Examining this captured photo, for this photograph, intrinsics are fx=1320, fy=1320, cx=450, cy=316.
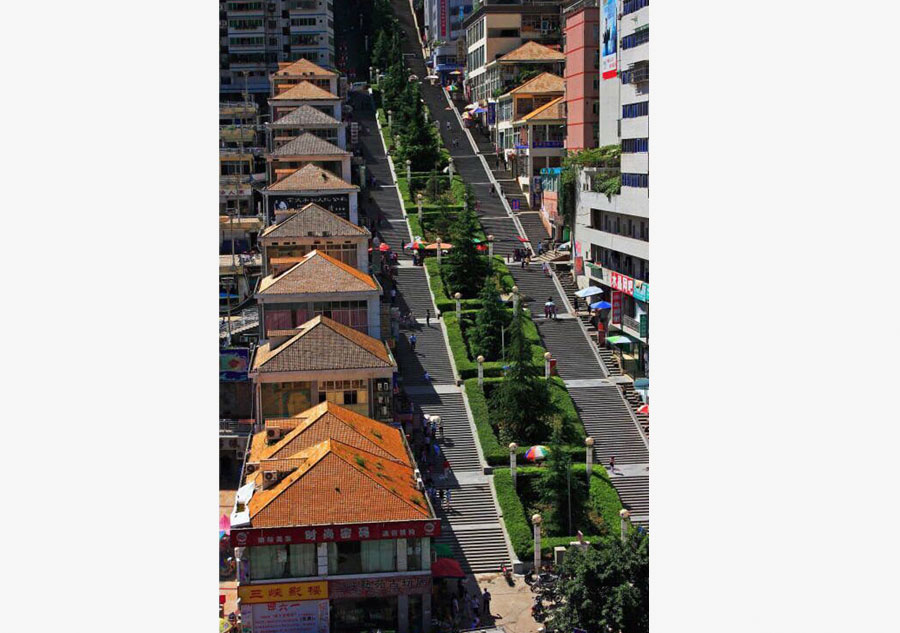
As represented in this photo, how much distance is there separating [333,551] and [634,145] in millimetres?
20513

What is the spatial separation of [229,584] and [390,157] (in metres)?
39.3

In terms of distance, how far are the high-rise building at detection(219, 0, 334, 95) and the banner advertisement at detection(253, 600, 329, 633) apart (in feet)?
176

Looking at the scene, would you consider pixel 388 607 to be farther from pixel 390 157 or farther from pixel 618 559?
pixel 390 157

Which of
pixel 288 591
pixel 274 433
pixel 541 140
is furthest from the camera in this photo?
pixel 541 140

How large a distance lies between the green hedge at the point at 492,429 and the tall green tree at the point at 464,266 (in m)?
8.01

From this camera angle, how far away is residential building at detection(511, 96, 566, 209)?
5978 centimetres

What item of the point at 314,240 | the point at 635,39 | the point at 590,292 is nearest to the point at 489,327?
the point at 590,292

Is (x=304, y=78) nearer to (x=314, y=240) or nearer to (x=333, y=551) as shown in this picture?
(x=314, y=240)

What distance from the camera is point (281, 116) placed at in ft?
209

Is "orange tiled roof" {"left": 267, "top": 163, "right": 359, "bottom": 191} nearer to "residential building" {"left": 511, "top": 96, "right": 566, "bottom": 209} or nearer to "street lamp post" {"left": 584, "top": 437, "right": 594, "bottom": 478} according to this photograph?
"residential building" {"left": 511, "top": 96, "right": 566, "bottom": 209}

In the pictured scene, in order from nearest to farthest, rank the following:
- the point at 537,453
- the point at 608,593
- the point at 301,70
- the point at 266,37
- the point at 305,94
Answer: the point at 608,593
the point at 537,453
the point at 305,94
the point at 301,70
the point at 266,37

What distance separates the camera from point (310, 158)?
182 feet

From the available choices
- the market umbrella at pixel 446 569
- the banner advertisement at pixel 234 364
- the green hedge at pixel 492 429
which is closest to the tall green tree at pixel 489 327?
the green hedge at pixel 492 429

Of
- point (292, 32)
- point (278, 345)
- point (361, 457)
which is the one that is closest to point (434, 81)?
point (292, 32)
